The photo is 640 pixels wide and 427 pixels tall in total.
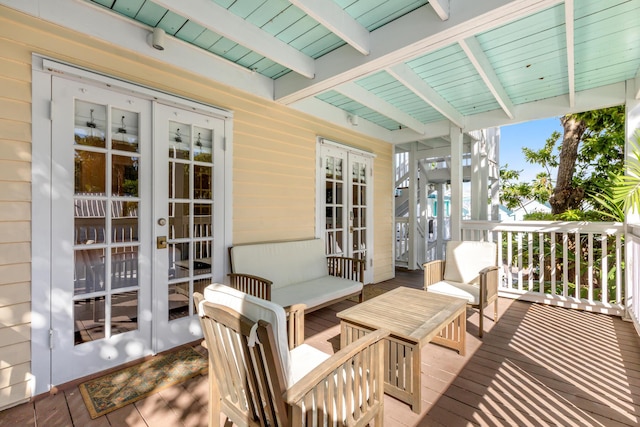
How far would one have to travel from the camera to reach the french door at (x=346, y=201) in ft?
14.7

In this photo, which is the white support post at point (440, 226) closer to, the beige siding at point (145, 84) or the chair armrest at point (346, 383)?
the beige siding at point (145, 84)

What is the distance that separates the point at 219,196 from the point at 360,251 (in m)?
2.83

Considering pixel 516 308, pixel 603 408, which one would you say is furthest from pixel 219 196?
pixel 516 308

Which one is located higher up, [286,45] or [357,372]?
[286,45]

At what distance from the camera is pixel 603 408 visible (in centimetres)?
199

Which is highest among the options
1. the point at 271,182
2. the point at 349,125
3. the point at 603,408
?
the point at 349,125

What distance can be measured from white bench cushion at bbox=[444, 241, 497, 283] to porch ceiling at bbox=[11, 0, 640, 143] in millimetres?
1918

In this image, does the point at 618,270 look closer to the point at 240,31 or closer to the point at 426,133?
the point at 426,133

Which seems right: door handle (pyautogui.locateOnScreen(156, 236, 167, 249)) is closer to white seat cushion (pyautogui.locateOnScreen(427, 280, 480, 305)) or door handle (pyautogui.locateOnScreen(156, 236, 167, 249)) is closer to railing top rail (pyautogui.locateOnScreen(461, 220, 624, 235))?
white seat cushion (pyautogui.locateOnScreen(427, 280, 480, 305))

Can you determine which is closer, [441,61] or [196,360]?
[196,360]

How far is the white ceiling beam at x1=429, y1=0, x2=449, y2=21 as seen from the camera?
209 centimetres

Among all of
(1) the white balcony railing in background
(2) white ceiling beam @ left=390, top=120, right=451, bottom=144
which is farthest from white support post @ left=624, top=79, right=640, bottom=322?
(1) the white balcony railing in background

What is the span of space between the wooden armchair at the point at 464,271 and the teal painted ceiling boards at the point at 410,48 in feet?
6.43

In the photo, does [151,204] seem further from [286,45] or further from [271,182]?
[286,45]
